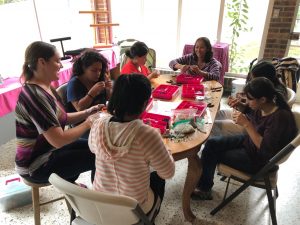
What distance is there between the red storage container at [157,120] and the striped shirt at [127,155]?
15.2 inches

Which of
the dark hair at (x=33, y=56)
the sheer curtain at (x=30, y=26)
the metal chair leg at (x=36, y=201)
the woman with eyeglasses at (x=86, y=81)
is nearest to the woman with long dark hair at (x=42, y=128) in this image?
the dark hair at (x=33, y=56)

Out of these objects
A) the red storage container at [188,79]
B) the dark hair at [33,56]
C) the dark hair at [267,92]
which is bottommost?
the red storage container at [188,79]

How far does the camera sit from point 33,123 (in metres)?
1.21

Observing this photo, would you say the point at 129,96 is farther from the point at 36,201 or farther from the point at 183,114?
the point at 36,201

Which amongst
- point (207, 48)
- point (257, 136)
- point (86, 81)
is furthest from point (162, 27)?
point (257, 136)

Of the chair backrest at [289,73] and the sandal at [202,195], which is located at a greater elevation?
the chair backrest at [289,73]

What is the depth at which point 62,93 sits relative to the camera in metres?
1.74

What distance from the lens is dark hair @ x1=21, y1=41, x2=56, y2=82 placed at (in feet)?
4.10

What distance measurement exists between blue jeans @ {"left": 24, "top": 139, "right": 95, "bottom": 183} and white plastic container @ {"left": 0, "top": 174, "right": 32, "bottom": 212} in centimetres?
54

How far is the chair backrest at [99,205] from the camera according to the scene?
811 millimetres

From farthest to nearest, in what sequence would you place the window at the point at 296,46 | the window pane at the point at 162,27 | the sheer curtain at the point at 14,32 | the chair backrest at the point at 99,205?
the window pane at the point at 162,27, the window at the point at 296,46, the sheer curtain at the point at 14,32, the chair backrest at the point at 99,205

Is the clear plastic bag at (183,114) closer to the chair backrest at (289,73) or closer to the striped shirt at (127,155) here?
the striped shirt at (127,155)

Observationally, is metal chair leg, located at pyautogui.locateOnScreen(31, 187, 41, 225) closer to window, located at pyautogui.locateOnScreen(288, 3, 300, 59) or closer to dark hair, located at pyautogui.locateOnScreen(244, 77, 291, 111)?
dark hair, located at pyautogui.locateOnScreen(244, 77, 291, 111)

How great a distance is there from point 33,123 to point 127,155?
0.59 metres
